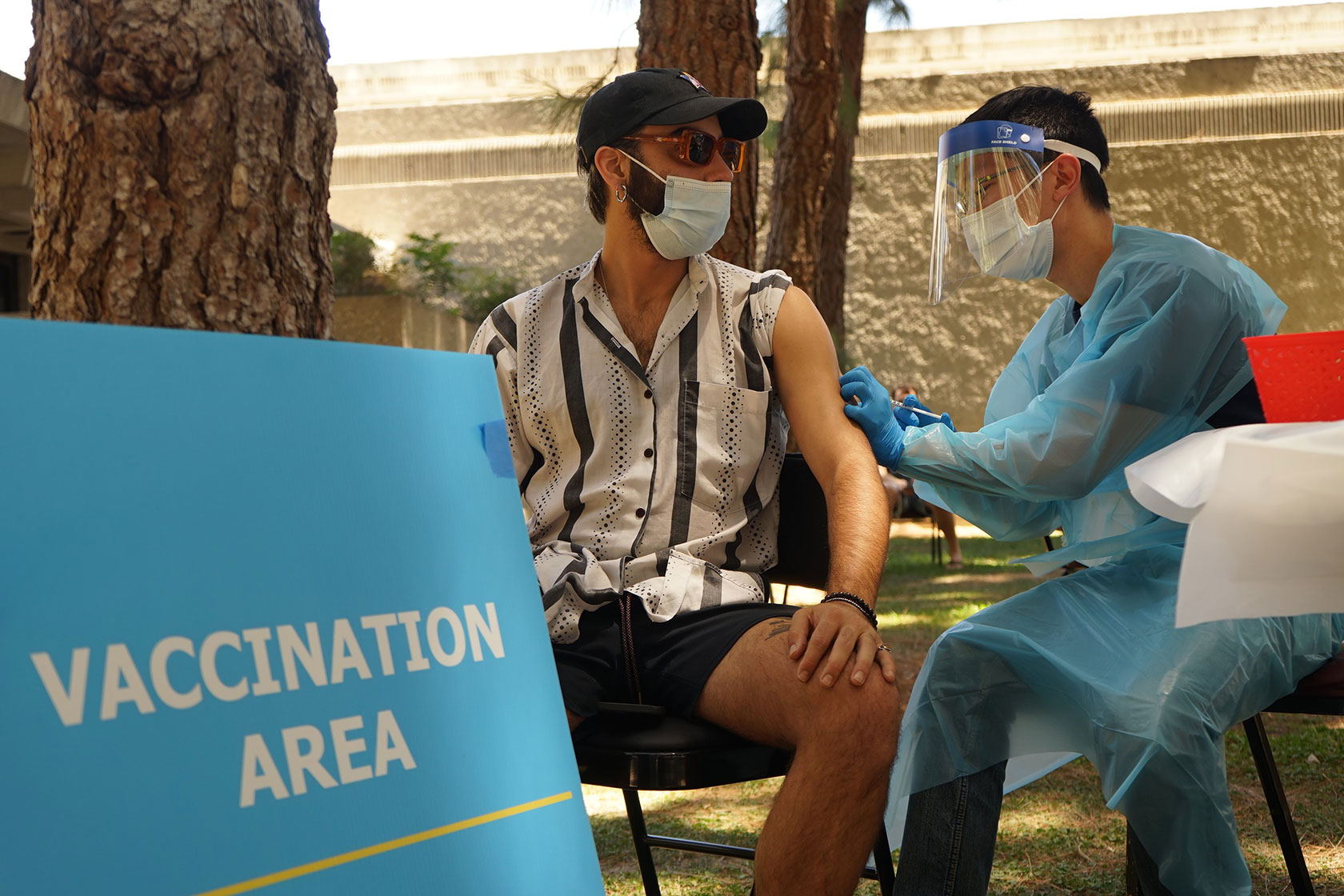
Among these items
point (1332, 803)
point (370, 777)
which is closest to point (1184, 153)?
point (1332, 803)

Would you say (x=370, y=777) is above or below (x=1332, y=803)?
above

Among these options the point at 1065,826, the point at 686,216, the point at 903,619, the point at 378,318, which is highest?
the point at 686,216

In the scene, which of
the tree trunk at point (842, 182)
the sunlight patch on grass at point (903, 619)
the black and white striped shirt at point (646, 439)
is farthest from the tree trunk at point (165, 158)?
the tree trunk at point (842, 182)

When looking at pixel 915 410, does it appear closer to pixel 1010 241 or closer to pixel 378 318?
pixel 1010 241

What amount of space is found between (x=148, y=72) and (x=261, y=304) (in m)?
0.42

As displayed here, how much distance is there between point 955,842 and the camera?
186 cm

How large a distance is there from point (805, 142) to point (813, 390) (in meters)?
4.48

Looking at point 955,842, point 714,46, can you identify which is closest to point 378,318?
point 714,46

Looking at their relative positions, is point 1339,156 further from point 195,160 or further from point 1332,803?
point 195,160

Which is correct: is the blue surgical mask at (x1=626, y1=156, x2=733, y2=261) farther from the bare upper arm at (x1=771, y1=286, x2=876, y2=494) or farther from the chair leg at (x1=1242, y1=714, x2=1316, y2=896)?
the chair leg at (x1=1242, y1=714, x2=1316, y2=896)

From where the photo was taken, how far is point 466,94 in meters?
16.1

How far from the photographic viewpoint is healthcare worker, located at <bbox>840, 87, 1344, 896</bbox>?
5.74 feet

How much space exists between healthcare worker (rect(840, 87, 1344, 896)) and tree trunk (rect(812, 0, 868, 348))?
226 inches

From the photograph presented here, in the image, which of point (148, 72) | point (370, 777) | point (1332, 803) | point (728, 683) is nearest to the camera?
point (370, 777)
